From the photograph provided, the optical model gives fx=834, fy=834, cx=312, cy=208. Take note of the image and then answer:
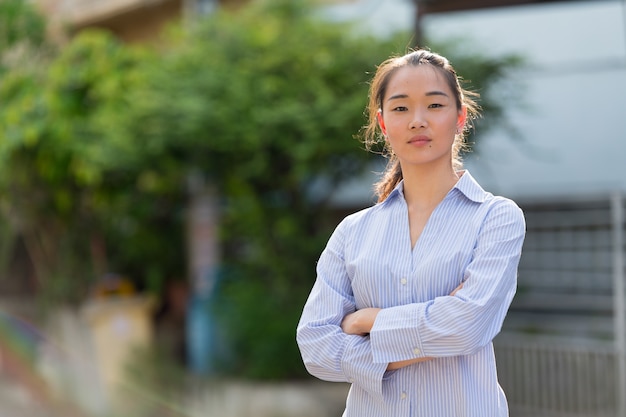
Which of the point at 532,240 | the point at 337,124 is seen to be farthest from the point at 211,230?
the point at 532,240

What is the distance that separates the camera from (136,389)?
24.9 feet

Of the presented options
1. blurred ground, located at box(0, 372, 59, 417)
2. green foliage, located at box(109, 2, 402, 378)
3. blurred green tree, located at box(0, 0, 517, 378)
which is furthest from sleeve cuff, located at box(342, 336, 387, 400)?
blurred ground, located at box(0, 372, 59, 417)

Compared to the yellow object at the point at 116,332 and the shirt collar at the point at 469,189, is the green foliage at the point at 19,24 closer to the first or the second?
the yellow object at the point at 116,332

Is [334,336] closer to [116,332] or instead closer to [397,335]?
[397,335]

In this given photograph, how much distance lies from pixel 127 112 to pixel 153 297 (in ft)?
7.67

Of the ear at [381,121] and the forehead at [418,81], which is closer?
the forehead at [418,81]

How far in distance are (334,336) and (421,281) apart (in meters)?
0.25

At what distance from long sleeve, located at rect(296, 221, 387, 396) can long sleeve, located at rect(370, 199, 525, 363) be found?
0.06 metres

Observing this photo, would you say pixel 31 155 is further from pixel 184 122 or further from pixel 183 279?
pixel 184 122

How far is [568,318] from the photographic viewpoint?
618 cm

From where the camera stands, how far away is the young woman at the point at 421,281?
189 centimetres

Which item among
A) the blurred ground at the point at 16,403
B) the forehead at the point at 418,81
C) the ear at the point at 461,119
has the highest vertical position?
the forehead at the point at 418,81

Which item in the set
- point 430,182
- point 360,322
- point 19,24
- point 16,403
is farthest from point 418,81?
point 19,24

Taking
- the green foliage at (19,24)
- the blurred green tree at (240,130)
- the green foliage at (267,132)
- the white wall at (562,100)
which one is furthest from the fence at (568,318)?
the green foliage at (19,24)
